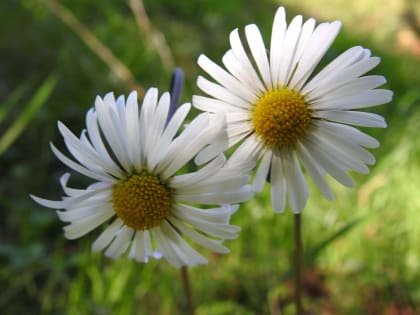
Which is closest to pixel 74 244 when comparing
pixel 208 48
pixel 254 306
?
pixel 254 306

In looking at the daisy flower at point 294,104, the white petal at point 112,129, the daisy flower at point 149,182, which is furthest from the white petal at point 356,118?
the white petal at point 112,129

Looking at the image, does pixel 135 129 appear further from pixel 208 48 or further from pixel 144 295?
pixel 208 48

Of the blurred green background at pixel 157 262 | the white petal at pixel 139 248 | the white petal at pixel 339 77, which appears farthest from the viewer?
the blurred green background at pixel 157 262

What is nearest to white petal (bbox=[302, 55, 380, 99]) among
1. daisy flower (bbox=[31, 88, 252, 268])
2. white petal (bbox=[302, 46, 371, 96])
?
white petal (bbox=[302, 46, 371, 96])

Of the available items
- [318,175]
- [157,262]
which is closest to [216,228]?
[318,175]

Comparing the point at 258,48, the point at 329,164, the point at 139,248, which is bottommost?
the point at 139,248

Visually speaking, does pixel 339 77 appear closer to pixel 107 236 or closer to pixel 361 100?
pixel 361 100

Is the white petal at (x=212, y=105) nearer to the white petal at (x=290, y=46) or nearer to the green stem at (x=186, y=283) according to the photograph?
the white petal at (x=290, y=46)
